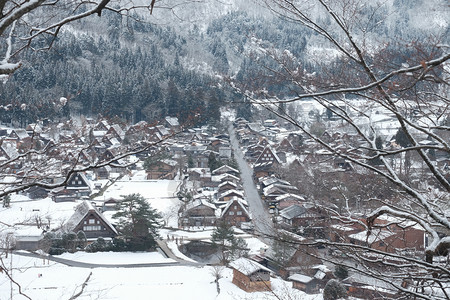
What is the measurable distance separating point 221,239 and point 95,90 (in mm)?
13139

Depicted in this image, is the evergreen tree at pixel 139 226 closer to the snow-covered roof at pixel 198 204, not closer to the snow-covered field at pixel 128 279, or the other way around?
the snow-covered field at pixel 128 279

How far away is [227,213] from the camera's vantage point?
1305cm

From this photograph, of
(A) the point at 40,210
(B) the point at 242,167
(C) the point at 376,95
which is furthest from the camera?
(B) the point at 242,167

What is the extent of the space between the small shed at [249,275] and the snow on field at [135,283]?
0.14 m

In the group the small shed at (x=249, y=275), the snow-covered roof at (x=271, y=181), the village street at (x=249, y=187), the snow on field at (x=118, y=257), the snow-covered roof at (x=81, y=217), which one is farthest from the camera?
the snow-covered roof at (x=271, y=181)

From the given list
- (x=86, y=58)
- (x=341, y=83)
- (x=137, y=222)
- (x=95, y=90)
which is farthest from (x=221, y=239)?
(x=86, y=58)

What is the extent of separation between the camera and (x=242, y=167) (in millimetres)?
21094

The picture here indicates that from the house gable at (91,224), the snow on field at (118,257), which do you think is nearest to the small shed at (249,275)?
the snow on field at (118,257)

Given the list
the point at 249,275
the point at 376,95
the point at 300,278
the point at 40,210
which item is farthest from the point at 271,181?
the point at 376,95

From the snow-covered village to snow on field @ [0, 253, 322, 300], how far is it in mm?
55

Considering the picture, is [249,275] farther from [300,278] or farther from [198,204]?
[198,204]

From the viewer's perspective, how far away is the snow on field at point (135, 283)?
815 centimetres

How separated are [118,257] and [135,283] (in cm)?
232

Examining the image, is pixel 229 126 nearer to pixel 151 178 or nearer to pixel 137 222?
pixel 151 178
